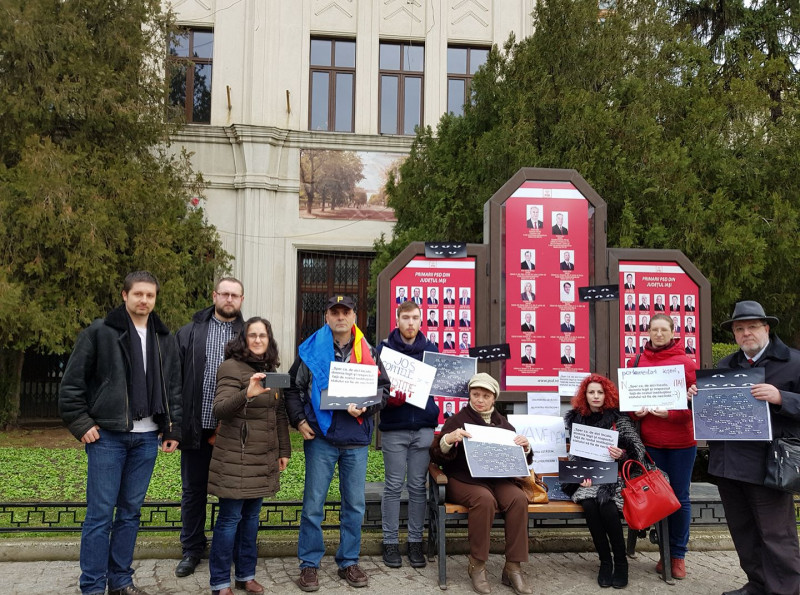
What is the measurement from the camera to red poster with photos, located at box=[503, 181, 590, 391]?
7.29 meters

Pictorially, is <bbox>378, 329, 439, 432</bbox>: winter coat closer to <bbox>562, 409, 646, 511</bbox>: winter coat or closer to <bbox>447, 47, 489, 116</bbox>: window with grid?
<bbox>562, 409, 646, 511</bbox>: winter coat

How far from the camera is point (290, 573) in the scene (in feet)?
17.7

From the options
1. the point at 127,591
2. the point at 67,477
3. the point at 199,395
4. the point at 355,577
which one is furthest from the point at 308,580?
the point at 67,477

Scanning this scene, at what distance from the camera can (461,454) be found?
562 centimetres

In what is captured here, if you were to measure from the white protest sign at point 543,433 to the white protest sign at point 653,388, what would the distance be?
674 mm

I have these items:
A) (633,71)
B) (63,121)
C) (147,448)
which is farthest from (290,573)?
(63,121)

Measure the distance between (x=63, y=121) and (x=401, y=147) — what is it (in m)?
8.27

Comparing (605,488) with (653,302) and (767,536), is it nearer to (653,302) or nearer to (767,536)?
(767,536)

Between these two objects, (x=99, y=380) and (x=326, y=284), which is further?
(x=326, y=284)

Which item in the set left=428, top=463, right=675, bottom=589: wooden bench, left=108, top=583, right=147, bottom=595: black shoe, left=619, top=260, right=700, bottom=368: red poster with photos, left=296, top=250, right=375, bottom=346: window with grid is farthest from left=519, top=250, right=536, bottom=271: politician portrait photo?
left=296, top=250, right=375, bottom=346: window with grid

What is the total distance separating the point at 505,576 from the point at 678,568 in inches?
57.3

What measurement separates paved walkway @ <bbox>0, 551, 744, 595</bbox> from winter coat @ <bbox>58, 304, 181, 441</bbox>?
1381 mm

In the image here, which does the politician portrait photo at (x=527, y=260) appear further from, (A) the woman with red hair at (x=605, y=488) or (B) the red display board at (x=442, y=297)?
(A) the woman with red hair at (x=605, y=488)

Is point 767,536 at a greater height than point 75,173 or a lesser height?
lesser
